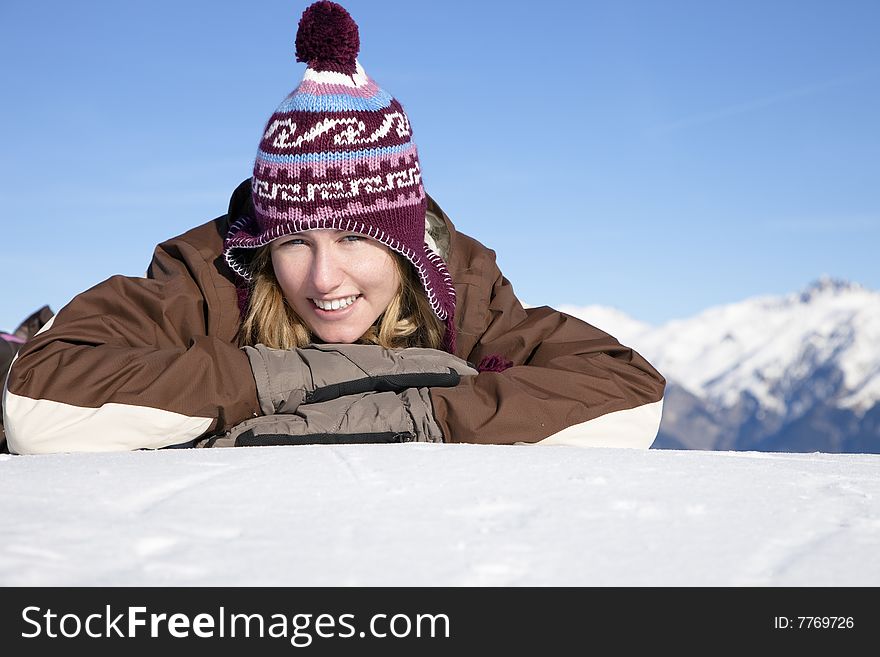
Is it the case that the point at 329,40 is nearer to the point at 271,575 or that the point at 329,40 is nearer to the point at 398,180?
the point at 398,180

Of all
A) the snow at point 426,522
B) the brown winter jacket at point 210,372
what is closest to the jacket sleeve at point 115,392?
the brown winter jacket at point 210,372

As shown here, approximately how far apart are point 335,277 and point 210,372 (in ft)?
1.96

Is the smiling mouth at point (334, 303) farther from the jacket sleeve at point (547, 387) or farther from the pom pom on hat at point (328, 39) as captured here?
the pom pom on hat at point (328, 39)

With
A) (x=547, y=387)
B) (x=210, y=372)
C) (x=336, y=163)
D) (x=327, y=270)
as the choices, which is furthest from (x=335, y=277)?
(x=547, y=387)

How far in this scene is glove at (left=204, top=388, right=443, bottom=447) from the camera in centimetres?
272

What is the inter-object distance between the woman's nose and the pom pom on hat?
66 cm

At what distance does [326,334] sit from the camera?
3.29 meters

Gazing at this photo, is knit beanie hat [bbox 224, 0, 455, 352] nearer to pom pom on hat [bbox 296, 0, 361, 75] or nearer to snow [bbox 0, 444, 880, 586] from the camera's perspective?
pom pom on hat [bbox 296, 0, 361, 75]

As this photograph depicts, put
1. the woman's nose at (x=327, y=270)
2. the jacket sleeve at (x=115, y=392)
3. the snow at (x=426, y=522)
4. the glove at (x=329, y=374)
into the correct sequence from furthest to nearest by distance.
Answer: the woman's nose at (x=327, y=270), the glove at (x=329, y=374), the jacket sleeve at (x=115, y=392), the snow at (x=426, y=522)

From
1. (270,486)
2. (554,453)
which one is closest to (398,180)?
(554,453)

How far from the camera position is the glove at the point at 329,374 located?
284 cm

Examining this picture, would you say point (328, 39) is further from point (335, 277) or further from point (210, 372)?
point (210, 372)

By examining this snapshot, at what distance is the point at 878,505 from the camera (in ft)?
6.43
